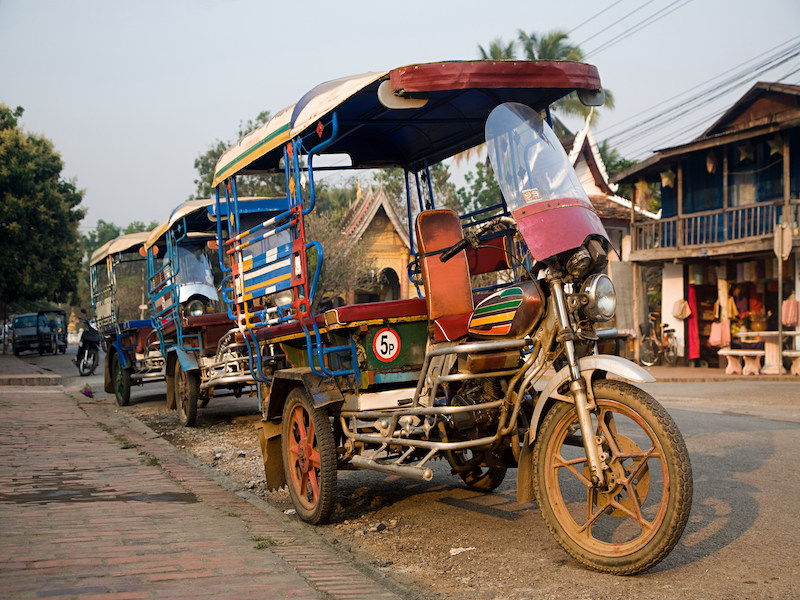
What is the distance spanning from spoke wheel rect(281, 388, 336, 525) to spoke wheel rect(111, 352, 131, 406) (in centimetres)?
876

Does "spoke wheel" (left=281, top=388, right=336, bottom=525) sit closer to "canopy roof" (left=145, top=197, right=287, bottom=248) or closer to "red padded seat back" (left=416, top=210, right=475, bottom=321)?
"red padded seat back" (left=416, top=210, right=475, bottom=321)

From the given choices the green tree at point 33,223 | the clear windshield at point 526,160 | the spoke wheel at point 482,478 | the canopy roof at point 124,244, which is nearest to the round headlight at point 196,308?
the canopy roof at point 124,244

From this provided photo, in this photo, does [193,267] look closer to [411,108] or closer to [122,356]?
[122,356]

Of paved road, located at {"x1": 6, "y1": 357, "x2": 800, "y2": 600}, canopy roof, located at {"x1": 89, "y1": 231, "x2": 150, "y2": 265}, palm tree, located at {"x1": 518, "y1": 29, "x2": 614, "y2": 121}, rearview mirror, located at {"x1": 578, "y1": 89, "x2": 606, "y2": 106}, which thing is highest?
palm tree, located at {"x1": 518, "y1": 29, "x2": 614, "y2": 121}

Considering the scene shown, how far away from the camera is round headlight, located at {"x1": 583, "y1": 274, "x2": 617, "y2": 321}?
4.25 metres

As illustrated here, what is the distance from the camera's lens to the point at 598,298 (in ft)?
14.0

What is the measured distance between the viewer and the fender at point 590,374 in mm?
3989

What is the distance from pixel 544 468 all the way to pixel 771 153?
19.4m

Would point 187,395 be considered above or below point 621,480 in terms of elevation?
below

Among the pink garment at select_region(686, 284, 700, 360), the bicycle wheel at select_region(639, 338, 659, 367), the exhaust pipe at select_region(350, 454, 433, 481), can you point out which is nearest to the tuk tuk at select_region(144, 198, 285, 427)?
the exhaust pipe at select_region(350, 454, 433, 481)

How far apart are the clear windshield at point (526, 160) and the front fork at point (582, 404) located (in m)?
0.65

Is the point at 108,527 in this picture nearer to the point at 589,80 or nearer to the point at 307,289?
the point at 307,289

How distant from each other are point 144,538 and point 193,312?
322 inches

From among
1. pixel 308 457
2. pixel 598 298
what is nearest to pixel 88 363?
pixel 308 457
